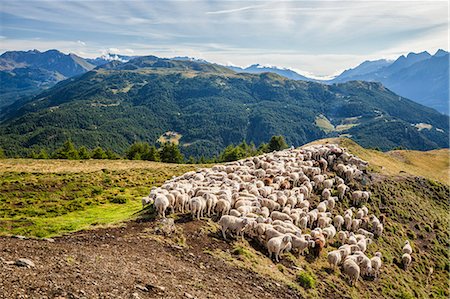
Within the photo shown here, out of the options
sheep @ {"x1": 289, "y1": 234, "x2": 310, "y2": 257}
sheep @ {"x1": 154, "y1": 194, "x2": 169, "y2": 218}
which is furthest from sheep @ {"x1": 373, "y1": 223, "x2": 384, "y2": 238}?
sheep @ {"x1": 154, "y1": 194, "x2": 169, "y2": 218}

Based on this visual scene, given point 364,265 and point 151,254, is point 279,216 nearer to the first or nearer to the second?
point 364,265

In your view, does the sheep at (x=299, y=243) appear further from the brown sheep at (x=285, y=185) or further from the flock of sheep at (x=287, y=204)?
the brown sheep at (x=285, y=185)

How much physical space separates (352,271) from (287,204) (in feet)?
26.5

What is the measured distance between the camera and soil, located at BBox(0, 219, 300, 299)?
11.1 m

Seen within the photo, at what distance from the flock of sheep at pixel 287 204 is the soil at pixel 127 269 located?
2.56 meters

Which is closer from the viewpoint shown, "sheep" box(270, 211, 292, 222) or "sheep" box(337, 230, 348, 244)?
"sheep" box(270, 211, 292, 222)

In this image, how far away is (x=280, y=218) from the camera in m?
23.7

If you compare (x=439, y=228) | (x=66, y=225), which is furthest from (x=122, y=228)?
(x=439, y=228)

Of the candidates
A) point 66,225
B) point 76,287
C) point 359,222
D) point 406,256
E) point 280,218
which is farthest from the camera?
point 359,222

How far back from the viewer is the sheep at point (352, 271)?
19.8m

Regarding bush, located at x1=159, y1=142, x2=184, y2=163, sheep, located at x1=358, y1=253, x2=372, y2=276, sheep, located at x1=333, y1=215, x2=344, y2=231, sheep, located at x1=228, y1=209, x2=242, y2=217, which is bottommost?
bush, located at x1=159, y1=142, x2=184, y2=163

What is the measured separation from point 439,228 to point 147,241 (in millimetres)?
35013

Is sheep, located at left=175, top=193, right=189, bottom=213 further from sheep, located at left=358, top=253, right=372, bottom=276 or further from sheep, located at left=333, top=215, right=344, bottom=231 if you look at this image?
sheep, located at left=333, top=215, right=344, bottom=231

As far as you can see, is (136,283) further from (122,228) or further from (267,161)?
(267,161)
